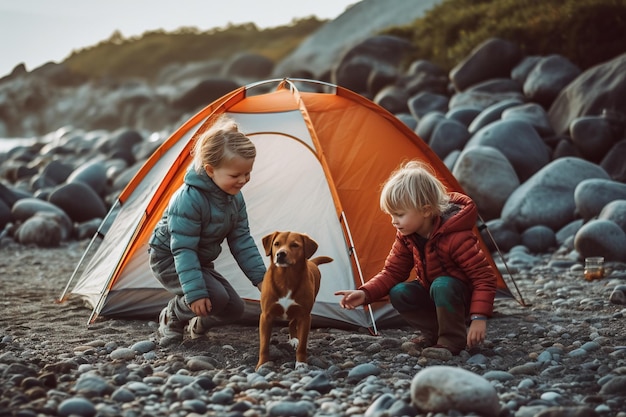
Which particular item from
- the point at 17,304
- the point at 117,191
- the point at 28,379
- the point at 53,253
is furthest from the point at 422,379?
the point at 117,191

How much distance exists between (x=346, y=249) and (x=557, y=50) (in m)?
11.0

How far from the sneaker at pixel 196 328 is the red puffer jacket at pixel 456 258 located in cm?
113

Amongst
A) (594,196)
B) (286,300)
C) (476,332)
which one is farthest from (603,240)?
(286,300)

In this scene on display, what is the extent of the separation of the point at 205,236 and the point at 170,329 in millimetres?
703

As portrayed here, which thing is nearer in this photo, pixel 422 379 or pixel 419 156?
pixel 422 379

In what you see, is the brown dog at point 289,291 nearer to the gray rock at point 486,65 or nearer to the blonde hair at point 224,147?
the blonde hair at point 224,147

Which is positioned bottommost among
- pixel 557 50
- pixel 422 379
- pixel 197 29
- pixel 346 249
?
pixel 422 379

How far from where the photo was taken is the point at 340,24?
34531 mm

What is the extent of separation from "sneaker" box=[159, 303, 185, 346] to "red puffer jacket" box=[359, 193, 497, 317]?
1272 millimetres

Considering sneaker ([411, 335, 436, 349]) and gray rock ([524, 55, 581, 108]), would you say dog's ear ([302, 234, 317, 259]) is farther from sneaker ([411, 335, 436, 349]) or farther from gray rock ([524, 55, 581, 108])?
gray rock ([524, 55, 581, 108])

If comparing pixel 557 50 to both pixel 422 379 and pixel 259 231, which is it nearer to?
pixel 259 231

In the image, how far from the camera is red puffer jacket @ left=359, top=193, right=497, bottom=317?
466 centimetres

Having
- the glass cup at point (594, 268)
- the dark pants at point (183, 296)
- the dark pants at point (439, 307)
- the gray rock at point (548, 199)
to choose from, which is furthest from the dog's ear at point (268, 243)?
the gray rock at point (548, 199)

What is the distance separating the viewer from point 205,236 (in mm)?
5020
